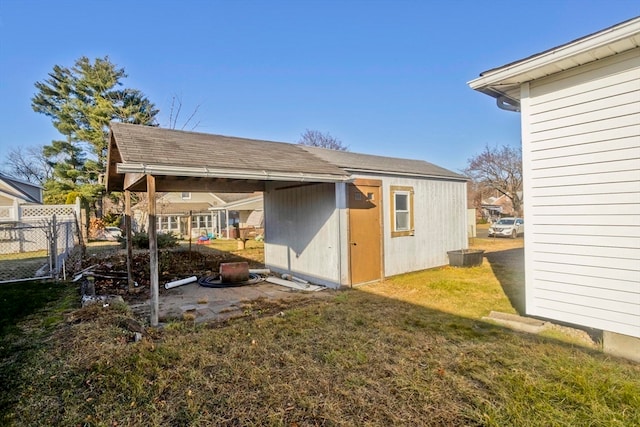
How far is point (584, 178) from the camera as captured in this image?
3.88 metres

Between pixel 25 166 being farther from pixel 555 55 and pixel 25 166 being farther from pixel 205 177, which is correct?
pixel 555 55

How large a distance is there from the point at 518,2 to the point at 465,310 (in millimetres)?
7839

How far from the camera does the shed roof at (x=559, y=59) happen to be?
10.9 feet

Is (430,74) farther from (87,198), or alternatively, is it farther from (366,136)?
(87,198)

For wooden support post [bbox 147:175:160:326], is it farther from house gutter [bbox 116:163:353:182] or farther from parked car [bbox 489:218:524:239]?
parked car [bbox 489:218:524:239]

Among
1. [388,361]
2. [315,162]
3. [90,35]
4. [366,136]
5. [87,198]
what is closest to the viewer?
[388,361]

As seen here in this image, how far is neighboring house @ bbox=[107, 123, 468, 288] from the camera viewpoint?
570cm

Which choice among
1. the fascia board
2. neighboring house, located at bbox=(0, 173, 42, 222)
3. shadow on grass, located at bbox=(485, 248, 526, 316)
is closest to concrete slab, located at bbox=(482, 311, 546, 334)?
shadow on grass, located at bbox=(485, 248, 526, 316)

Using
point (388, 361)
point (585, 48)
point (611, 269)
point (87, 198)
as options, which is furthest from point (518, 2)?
point (87, 198)

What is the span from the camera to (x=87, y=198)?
78.0ft

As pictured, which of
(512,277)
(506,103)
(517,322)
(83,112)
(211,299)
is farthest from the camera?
(83,112)

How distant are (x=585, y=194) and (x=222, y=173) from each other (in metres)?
4.96

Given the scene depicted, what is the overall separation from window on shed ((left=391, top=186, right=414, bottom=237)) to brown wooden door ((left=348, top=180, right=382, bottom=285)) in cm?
54

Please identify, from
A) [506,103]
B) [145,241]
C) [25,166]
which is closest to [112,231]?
[145,241]
